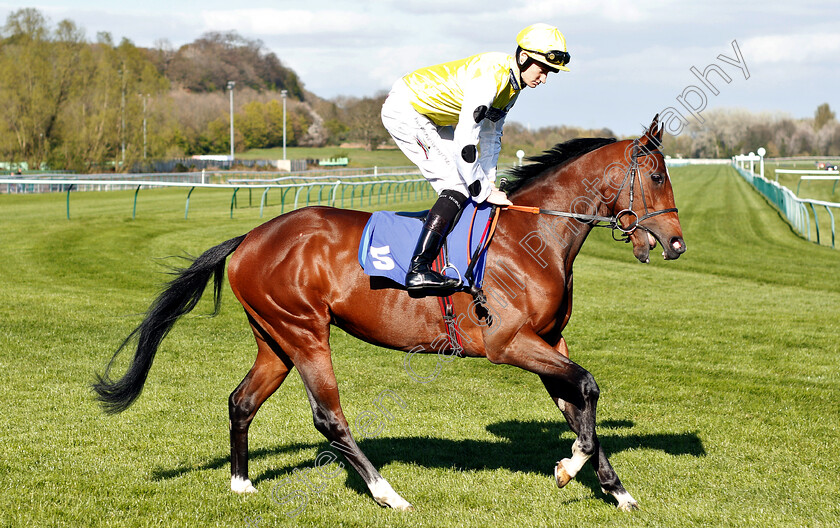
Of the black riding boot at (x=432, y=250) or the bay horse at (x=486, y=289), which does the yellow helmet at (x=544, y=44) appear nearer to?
the bay horse at (x=486, y=289)

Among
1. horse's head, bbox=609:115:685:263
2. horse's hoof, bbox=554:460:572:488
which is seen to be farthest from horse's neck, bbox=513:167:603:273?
horse's hoof, bbox=554:460:572:488

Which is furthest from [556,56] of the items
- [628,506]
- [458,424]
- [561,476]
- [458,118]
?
[458,424]

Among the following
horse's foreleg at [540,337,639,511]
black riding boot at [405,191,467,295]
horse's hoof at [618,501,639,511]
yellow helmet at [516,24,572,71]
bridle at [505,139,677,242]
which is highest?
yellow helmet at [516,24,572,71]

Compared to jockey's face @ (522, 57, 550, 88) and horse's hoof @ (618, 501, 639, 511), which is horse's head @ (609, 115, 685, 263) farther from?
horse's hoof @ (618, 501, 639, 511)

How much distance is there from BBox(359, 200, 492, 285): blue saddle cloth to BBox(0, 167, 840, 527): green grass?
119 centimetres

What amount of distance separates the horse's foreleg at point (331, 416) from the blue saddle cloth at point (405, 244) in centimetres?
57

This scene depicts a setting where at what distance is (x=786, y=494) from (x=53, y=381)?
5.30m

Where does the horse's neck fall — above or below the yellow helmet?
below

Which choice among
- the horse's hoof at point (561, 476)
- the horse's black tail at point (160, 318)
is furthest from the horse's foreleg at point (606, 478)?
the horse's black tail at point (160, 318)

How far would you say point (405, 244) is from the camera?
420 centimetres

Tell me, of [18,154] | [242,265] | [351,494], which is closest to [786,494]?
[351,494]

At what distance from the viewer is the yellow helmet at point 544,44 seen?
3992mm

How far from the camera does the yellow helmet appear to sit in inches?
157

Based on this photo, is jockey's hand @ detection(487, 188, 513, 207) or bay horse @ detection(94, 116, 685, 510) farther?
jockey's hand @ detection(487, 188, 513, 207)
